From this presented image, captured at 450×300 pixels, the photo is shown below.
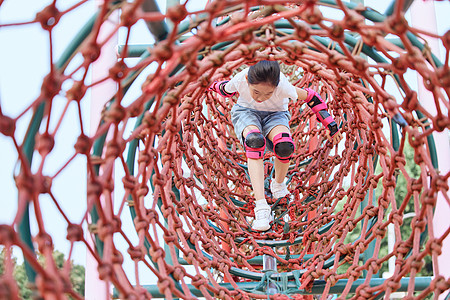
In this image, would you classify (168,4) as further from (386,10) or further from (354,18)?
(354,18)

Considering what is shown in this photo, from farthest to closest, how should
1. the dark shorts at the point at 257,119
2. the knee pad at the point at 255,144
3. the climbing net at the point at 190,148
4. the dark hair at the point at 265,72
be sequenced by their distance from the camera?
1. the dark shorts at the point at 257,119
2. the knee pad at the point at 255,144
3. the dark hair at the point at 265,72
4. the climbing net at the point at 190,148

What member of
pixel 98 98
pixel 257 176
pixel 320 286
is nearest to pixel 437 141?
pixel 257 176

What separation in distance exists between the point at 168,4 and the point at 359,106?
709mm

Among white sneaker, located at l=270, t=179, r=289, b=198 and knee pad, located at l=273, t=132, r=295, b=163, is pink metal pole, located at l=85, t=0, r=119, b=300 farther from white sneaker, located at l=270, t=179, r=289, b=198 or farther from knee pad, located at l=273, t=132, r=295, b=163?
white sneaker, located at l=270, t=179, r=289, b=198

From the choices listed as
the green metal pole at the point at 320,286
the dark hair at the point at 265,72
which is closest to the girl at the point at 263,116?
the dark hair at the point at 265,72

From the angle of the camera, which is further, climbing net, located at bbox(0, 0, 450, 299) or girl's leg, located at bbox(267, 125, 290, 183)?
girl's leg, located at bbox(267, 125, 290, 183)

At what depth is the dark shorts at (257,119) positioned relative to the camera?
179cm

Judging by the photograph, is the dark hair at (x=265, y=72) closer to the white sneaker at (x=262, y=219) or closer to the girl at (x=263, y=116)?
the girl at (x=263, y=116)

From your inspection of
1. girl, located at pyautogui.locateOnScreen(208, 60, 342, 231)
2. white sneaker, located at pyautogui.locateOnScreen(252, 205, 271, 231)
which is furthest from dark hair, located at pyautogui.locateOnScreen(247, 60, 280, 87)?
white sneaker, located at pyautogui.locateOnScreen(252, 205, 271, 231)

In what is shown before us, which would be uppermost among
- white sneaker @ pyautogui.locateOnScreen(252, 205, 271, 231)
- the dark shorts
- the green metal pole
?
the dark shorts

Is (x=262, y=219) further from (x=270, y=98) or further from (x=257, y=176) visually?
(x=270, y=98)

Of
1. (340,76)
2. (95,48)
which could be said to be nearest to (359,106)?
(340,76)

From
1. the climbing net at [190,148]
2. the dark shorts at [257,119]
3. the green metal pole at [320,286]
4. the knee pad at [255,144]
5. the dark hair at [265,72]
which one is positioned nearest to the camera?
the climbing net at [190,148]

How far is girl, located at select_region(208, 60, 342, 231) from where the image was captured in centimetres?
163
